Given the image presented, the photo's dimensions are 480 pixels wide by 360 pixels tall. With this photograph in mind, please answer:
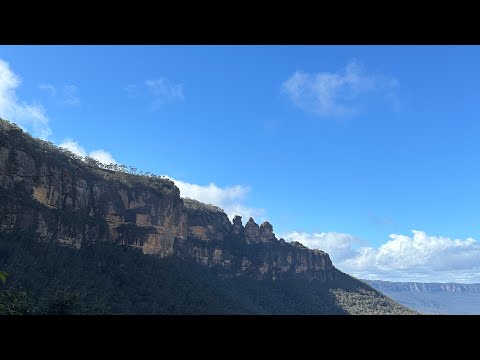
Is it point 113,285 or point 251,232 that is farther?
point 251,232

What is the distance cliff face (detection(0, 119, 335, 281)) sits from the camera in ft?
183

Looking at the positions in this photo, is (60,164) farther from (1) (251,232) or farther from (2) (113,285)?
(1) (251,232)

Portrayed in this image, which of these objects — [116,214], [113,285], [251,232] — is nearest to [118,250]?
[116,214]

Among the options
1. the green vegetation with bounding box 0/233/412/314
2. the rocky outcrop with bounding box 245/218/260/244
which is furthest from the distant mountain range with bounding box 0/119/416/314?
the rocky outcrop with bounding box 245/218/260/244

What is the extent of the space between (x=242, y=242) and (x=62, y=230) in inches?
2621

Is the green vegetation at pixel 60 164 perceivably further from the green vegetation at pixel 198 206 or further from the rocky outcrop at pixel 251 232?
the rocky outcrop at pixel 251 232

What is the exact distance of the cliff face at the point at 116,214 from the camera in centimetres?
5584

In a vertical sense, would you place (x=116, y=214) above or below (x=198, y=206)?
below

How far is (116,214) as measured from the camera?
74.6 meters

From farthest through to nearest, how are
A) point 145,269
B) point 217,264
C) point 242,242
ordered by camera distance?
1. point 242,242
2. point 217,264
3. point 145,269
